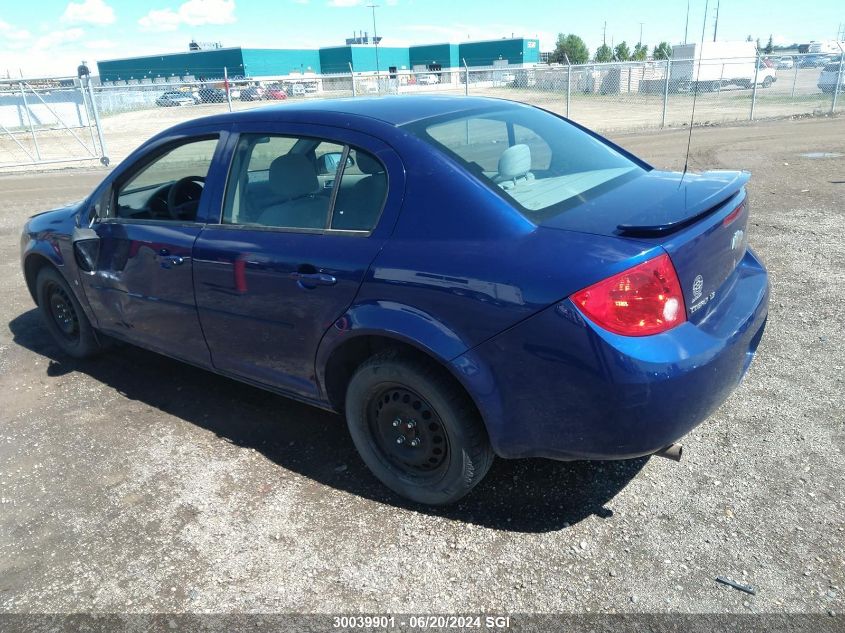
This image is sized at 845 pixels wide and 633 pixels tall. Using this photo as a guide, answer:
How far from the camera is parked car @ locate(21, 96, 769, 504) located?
7.84 ft

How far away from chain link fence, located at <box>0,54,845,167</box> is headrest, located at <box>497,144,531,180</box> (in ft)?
53.3

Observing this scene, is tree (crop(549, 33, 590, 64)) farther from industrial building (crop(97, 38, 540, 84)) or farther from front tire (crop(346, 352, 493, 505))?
front tire (crop(346, 352, 493, 505))

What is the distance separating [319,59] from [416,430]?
82305 millimetres

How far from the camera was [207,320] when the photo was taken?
140 inches

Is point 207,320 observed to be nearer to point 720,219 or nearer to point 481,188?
point 481,188

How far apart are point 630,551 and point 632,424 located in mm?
652

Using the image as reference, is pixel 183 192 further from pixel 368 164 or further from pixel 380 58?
pixel 380 58

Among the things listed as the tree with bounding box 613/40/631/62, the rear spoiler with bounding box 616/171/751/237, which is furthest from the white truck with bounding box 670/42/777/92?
the tree with bounding box 613/40/631/62

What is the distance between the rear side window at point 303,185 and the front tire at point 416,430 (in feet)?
2.26

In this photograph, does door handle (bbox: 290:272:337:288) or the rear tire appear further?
the rear tire

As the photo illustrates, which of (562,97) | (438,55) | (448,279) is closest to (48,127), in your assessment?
(562,97)

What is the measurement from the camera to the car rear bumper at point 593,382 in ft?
7.64

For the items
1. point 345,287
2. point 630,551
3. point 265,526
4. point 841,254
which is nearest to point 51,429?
point 265,526

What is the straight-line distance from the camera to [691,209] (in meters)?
2.62
